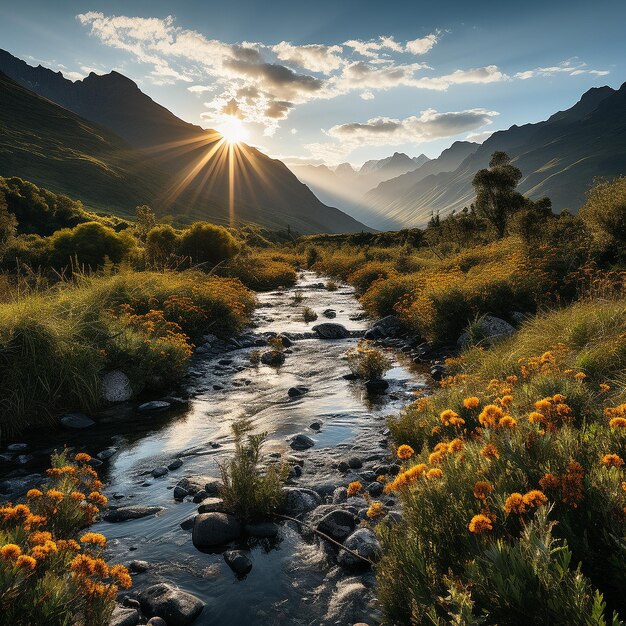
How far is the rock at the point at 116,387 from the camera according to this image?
9.55 meters

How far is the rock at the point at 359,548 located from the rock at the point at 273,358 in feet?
28.4

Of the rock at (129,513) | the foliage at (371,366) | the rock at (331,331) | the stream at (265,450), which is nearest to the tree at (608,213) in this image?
the stream at (265,450)

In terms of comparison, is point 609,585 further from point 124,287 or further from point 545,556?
point 124,287

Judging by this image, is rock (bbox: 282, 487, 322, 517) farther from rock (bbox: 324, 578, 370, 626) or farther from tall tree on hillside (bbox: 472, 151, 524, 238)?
tall tree on hillside (bbox: 472, 151, 524, 238)

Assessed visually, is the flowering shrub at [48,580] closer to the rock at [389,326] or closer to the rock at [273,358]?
the rock at [273,358]

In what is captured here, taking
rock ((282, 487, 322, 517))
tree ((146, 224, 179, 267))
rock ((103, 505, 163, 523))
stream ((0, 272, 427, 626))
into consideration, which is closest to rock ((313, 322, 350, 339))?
stream ((0, 272, 427, 626))

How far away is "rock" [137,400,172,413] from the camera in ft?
30.6

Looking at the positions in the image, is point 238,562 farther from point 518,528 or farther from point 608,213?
point 608,213

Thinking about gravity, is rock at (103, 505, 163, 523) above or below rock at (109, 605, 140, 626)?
below

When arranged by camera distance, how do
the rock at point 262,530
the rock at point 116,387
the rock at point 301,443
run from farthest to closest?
1. the rock at point 116,387
2. the rock at point 301,443
3. the rock at point 262,530

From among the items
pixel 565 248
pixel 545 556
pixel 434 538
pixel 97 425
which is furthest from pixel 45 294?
pixel 565 248

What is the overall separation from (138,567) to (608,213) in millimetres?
16135

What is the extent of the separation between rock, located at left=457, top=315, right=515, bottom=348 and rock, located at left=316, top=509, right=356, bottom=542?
7.28 metres

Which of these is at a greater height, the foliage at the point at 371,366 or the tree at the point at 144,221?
the tree at the point at 144,221
